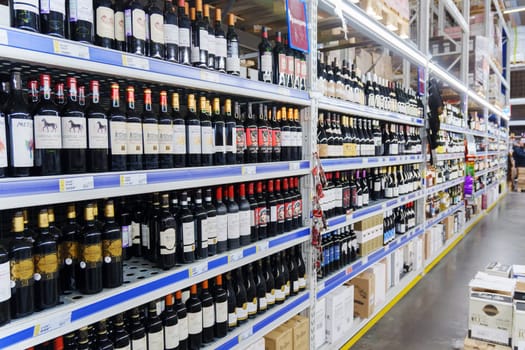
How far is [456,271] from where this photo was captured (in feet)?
16.1

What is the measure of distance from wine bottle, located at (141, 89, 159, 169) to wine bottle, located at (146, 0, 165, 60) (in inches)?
6.5

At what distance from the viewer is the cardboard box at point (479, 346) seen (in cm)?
268

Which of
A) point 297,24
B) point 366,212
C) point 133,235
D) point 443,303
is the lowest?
point 443,303

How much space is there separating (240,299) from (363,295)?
1547 millimetres

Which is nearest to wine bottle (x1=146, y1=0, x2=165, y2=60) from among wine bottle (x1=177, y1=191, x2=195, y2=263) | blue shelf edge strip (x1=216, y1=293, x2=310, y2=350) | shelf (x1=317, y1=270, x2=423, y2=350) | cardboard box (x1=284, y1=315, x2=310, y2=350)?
wine bottle (x1=177, y1=191, x2=195, y2=263)

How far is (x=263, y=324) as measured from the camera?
217 cm

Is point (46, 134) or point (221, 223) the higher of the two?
point (46, 134)

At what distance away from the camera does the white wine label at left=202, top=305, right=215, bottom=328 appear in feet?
6.18

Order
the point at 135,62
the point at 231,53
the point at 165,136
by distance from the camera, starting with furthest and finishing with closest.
→ 1. the point at 231,53
2. the point at 165,136
3. the point at 135,62

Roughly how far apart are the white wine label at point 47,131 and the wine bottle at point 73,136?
1.5 inches

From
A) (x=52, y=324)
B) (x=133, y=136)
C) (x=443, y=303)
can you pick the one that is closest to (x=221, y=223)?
(x=133, y=136)

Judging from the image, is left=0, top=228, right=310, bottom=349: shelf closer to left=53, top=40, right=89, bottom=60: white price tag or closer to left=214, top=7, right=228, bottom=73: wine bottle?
left=53, top=40, right=89, bottom=60: white price tag

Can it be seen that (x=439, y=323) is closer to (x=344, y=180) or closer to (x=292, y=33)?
(x=344, y=180)

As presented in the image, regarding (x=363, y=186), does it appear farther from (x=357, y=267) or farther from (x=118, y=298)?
(x=118, y=298)
